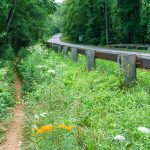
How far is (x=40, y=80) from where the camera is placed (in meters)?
11.6

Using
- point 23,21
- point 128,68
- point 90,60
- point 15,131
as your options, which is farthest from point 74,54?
point 23,21

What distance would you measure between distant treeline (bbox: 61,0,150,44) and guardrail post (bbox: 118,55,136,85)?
2791 centimetres

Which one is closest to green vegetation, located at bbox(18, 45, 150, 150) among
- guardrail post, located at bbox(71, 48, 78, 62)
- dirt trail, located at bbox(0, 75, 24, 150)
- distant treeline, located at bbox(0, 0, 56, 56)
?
dirt trail, located at bbox(0, 75, 24, 150)

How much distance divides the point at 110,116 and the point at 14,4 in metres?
18.7

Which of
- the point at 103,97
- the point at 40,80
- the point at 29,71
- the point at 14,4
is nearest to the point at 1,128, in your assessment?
the point at 103,97

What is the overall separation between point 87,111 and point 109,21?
40.5 metres

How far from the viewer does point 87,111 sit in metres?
7.46

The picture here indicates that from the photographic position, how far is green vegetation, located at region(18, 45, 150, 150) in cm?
556

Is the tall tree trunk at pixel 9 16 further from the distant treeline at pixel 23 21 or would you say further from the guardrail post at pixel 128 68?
the guardrail post at pixel 128 68

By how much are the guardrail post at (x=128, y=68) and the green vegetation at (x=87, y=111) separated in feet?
0.77

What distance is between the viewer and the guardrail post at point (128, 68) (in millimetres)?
8656

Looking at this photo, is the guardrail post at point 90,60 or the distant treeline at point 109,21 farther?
the distant treeline at point 109,21

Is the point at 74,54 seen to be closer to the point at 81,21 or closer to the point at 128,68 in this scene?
the point at 128,68

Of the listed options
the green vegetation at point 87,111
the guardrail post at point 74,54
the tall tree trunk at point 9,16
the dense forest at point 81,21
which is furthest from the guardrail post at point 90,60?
the tall tree trunk at point 9,16
